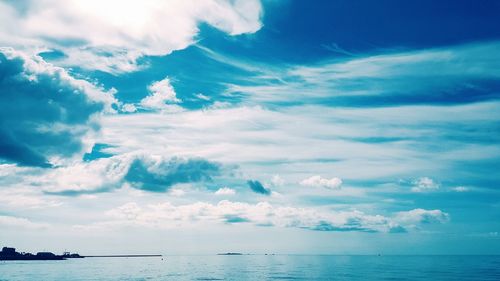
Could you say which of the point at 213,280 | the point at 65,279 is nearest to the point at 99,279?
the point at 65,279

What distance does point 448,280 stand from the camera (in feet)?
502

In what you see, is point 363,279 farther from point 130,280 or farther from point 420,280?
point 130,280

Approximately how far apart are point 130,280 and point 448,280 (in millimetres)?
118964

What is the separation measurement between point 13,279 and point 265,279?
9530 centimetres

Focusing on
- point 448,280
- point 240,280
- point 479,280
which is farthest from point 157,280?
point 479,280

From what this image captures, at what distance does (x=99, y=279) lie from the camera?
162m

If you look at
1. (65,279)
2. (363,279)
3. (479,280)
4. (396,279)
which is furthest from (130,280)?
(479,280)

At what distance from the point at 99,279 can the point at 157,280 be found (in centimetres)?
2632

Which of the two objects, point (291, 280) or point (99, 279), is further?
point (99, 279)

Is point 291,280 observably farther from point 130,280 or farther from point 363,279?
point 130,280

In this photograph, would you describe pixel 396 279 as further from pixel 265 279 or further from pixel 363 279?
pixel 265 279

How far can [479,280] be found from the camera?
154 meters

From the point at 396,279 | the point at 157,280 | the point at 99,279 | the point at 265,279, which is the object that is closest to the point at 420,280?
the point at 396,279

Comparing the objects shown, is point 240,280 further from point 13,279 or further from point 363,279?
point 13,279
